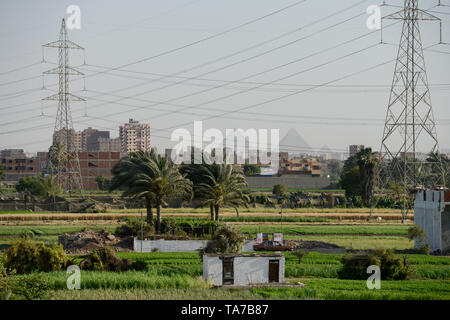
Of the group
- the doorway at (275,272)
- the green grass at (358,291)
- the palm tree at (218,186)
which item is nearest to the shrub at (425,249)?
the green grass at (358,291)

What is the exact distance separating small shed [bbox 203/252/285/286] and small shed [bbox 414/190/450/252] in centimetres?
1903

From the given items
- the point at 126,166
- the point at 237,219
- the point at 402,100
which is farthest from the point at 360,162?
the point at 126,166

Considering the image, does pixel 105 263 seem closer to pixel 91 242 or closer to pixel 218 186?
pixel 91 242

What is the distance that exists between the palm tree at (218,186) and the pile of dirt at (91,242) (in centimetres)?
863

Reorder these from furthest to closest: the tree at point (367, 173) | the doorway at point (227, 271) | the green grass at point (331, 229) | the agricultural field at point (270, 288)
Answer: the tree at point (367, 173), the green grass at point (331, 229), the doorway at point (227, 271), the agricultural field at point (270, 288)

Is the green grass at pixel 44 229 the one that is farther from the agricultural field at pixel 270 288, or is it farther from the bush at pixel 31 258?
the bush at pixel 31 258

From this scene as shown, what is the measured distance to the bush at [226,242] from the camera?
1633 inches

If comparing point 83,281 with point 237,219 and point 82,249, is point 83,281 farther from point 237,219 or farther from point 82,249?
point 237,219

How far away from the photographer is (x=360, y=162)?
103 m

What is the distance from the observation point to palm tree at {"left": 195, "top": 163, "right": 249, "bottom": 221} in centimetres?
5934

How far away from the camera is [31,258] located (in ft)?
136

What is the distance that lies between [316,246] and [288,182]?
114777 mm

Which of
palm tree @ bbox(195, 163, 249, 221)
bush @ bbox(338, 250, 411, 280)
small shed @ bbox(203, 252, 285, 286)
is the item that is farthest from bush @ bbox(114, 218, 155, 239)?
bush @ bbox(338, 250, 411, 280)
